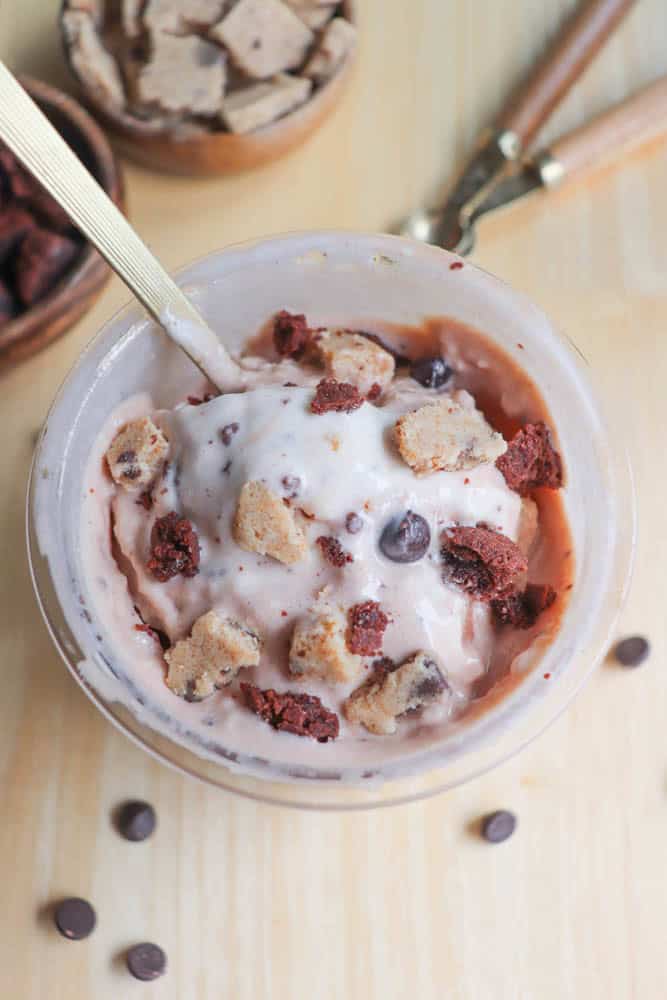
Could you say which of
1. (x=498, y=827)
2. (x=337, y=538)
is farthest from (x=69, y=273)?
(x=498, y=827)

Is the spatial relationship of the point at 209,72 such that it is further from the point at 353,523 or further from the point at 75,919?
the point at 75,919

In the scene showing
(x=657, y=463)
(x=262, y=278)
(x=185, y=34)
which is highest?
(x=185, y=34)

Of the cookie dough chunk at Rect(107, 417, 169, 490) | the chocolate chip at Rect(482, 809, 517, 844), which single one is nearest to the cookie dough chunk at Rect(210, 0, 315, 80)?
the cookie dough chunk at Rect(107, 417, 169, 490)

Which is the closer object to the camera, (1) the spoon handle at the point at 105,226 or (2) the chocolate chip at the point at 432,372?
(1) the spoon handle at the point at 105,226

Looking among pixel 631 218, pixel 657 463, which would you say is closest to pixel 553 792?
pixel 657 463

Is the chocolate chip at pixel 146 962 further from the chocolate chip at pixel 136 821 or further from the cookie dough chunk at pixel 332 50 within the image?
the cookie dough chunk at pixel 332 50

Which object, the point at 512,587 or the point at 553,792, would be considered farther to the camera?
the point at 553,792

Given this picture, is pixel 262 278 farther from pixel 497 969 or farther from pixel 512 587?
pixel 497 969

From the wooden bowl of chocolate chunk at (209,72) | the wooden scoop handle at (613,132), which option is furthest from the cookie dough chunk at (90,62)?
the wooden scoop handle at (613,132)
